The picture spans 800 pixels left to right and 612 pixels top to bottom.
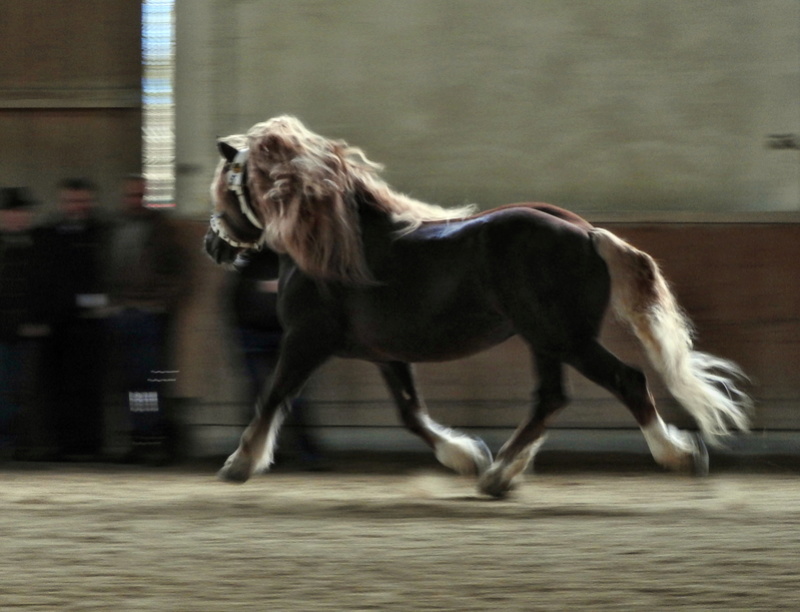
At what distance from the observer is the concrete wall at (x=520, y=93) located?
817cm

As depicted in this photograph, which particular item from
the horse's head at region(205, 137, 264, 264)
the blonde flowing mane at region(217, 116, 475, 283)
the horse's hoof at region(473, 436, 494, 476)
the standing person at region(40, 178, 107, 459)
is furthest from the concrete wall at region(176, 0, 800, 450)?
the blonde flowing mane at region(217, 116, 475, 283)

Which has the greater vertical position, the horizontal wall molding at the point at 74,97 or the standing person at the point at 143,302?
the horizontal wall molding at the point at 74,97

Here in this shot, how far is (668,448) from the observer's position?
5625 millimetres

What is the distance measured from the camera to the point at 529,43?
8.23m

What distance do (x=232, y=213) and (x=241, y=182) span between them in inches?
7.2

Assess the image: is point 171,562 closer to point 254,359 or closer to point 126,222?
point 254,359

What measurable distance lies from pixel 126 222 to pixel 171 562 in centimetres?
399

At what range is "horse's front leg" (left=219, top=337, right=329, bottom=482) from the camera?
596cm

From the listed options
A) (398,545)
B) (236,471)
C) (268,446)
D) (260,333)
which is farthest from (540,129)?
(398,545)

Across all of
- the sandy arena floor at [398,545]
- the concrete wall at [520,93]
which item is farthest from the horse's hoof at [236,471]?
the concrete wall at [520,93]

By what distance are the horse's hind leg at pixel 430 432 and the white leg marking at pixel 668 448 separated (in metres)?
0.96

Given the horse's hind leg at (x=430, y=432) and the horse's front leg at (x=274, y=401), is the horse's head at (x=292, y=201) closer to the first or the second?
the horse's front leg at (x=274, y=401)

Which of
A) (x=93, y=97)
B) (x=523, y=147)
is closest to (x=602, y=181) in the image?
(x=523, y=147)

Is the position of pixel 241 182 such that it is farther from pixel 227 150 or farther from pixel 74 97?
pixel 74 97
